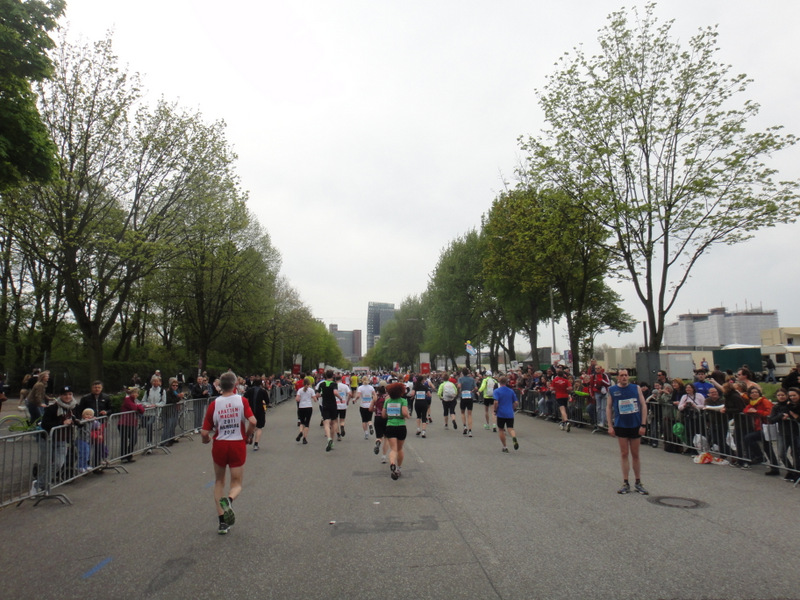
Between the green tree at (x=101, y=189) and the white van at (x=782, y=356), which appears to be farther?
the white van at (x=782, y=356)

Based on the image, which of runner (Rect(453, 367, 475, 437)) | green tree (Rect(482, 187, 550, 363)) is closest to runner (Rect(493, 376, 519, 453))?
runner (Rect(453, 367, 475, 437))

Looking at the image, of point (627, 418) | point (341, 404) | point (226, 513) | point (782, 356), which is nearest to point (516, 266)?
point (341, 404)

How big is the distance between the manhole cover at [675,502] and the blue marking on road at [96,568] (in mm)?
6301

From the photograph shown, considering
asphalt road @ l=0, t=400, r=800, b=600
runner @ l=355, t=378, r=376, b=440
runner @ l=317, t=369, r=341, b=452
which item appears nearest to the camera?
asphalt road @ l=0, t=400, r=800, b=600

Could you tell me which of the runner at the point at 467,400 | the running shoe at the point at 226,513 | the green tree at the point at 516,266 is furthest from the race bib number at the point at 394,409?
A: the green tree at the point at 516,266

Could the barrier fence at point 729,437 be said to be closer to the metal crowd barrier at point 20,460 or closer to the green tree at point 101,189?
the metal crowd barrier at point 20,460

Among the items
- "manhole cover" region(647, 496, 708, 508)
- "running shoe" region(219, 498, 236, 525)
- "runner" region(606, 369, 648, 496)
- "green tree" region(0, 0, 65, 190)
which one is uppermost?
"green tree" region(0, 0, 65, 190)

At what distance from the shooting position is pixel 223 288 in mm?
35031

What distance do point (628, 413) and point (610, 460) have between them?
3364mm

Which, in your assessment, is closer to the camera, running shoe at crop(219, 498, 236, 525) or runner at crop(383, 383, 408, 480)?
running shoe at crop(219, 498, 236, 525)

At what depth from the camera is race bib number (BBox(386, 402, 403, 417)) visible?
9.95 metres

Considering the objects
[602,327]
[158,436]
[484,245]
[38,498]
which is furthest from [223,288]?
[602,327]

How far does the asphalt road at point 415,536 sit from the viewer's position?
453cm

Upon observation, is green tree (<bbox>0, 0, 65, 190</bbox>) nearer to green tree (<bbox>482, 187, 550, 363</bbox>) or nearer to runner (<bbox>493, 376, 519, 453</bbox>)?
runner (<bbox>493, 376, 519, 453</bbox>)
